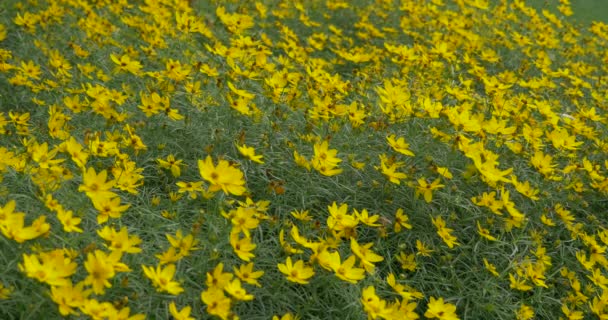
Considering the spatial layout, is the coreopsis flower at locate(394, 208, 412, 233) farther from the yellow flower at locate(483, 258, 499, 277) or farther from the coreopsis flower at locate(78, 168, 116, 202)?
the coreopsis flower at locate(78, 168, 116, 202)

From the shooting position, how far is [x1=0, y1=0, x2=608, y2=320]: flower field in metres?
2.28

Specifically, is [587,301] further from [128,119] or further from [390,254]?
[128,119]

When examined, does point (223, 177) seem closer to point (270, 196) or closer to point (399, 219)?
point (270, 196)

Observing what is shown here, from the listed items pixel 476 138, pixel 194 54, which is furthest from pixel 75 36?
pixel 476 138

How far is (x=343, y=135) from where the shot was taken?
147 inches

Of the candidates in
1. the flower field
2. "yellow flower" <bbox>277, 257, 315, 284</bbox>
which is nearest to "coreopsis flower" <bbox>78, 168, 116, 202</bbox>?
the flower field

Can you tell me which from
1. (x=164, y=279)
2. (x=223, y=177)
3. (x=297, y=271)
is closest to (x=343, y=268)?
(x=297, y=271)

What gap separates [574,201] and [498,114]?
68 cm

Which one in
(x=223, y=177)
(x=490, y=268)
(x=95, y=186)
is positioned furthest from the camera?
(x=490, y=268)

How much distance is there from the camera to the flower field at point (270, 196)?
228cm

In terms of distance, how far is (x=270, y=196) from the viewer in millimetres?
Result: 3172

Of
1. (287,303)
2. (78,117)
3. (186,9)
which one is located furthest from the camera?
(186,9)

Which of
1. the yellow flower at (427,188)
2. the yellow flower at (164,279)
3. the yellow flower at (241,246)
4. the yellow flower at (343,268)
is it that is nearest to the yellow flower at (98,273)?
the yellow flower at (164,279)

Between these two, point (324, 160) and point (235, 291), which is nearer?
point (235, 291)
